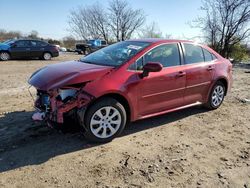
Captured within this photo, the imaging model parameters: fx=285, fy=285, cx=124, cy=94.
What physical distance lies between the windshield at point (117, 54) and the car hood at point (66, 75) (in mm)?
269

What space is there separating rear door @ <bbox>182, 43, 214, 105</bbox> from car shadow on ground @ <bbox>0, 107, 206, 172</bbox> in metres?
0.64

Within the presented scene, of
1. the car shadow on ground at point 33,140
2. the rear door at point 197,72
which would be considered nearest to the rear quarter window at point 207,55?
the rear door at point 197,72

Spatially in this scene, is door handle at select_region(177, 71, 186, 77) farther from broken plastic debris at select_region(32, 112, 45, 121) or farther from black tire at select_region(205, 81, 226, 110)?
broken plastic debris at select_region(32, 112, 45, 121)

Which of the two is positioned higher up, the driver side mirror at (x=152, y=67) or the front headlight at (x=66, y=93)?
the driver side mirror at (x=152, y=67)

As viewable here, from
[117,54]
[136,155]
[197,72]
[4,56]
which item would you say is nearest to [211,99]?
[197,72]

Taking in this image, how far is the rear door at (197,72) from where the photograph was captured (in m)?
5.49

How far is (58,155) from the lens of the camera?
13.2ft

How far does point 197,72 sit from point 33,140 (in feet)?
10.8

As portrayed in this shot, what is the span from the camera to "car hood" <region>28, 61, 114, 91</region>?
415 centimetres

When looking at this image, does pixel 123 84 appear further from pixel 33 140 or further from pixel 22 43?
pixel 22 43

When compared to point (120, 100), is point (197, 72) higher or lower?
higher

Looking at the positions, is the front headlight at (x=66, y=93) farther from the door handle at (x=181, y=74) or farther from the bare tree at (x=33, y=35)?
the bare tree at (x=33, y=35)

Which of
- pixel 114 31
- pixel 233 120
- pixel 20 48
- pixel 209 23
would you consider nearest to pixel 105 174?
pixel 233 120

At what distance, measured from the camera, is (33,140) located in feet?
14.6
